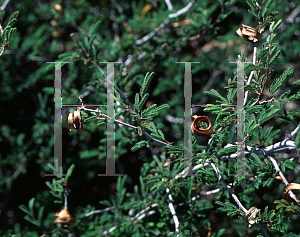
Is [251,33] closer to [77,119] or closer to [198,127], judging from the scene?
[198,127]

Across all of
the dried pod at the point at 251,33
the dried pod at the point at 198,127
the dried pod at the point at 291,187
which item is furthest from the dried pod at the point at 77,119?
the dried pod at the point at 291,187

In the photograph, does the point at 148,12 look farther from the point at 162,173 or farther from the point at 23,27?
the point at 162,173

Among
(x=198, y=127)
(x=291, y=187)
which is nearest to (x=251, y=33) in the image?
(x=198, y=127)

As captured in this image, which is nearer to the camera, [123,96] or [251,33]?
[251,33]

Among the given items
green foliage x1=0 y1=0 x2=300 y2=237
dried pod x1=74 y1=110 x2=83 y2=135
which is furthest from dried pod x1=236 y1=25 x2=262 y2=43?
dried pod x1=74 y1=110 x2=83 y2=135

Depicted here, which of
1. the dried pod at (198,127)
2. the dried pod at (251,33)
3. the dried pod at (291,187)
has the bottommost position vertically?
the dried pod at (291,187)

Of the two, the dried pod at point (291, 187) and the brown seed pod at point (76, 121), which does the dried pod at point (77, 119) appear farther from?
the dried pod at point (291, 187)

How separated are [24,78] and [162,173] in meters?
1.71

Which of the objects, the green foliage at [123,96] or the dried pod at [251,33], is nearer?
the dried pod at [251,33]

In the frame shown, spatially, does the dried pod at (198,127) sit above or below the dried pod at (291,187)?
above

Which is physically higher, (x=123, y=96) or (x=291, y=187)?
(x=123, y=96)

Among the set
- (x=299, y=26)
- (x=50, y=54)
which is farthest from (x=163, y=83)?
(x=299, y=26)

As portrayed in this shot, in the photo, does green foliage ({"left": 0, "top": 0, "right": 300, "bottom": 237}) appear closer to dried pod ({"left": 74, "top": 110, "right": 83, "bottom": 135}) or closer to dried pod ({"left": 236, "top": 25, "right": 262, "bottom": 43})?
dried pod ({"left": 74, "top": 110, "right": 83, "bottom": 135})

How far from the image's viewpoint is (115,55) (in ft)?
5.98
